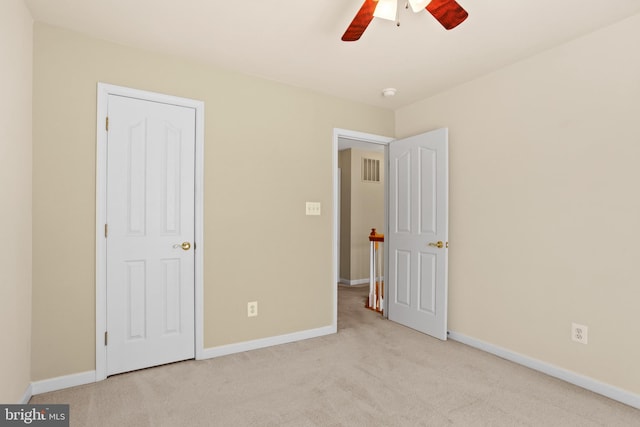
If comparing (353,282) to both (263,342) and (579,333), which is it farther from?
(579,333)

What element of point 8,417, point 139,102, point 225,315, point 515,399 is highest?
point 139,102

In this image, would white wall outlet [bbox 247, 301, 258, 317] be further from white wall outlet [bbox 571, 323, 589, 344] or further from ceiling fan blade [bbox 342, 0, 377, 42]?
white wall outlet [bbox 571, 323, 589, 344]

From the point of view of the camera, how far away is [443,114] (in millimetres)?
3434

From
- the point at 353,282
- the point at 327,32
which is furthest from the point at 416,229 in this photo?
the point at 353,282

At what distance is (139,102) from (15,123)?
0.83m

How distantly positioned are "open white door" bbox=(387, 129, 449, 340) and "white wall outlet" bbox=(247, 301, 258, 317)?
161 centimetres

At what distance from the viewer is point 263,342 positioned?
308 cm

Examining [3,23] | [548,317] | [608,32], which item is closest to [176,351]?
[3,23]

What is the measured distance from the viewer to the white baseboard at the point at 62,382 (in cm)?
222

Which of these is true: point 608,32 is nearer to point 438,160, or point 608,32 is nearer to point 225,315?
point 438,160

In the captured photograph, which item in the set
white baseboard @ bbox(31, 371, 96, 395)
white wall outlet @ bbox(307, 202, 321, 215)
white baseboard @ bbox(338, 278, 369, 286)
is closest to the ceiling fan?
white wall outlet @ bbox(307, 202, 321, 215)

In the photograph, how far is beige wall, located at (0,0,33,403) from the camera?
173 cm

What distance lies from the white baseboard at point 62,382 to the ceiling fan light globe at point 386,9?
Result: 9.66ft

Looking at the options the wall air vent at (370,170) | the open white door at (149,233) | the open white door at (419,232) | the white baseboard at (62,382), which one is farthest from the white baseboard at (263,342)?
the wall air vent at (370,170)
